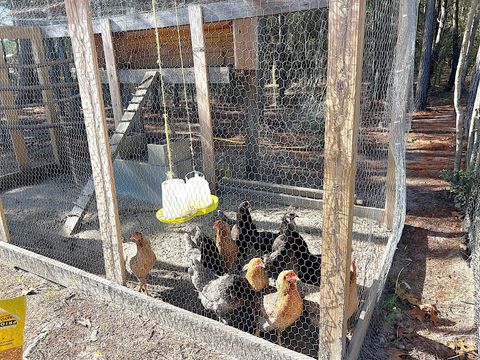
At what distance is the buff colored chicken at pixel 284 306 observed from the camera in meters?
1.86

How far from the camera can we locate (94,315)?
240 centimetres

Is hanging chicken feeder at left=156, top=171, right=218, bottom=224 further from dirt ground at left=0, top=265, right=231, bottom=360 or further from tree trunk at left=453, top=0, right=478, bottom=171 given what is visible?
tree trunk at left=453, top=0, right=478, bottom=171

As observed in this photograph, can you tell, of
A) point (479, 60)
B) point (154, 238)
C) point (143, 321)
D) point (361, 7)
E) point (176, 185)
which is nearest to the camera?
point (361, 7)

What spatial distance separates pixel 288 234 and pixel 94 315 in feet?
4.59

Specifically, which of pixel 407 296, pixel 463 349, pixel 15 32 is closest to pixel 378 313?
pixel 407 296

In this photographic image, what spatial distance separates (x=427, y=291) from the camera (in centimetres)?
257

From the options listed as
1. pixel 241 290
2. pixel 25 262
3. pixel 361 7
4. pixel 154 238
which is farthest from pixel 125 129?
pixel 361 7

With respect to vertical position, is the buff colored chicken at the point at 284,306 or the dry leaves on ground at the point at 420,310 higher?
the buff colored chicken at the point at 284,306

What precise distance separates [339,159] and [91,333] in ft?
6.17

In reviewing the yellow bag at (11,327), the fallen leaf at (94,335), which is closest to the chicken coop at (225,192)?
the fallen leaf at (94,335)

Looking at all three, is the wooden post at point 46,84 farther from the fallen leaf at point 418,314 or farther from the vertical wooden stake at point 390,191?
the fallen leaf at point 418,314

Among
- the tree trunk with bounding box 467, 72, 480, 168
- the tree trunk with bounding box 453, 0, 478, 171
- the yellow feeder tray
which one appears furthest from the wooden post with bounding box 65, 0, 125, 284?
the tree trunk with bounding box 453, 0, 478, 171

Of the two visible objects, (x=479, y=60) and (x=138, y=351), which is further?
(x=479, y=60)

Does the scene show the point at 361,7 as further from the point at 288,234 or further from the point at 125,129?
the point at 125,129
